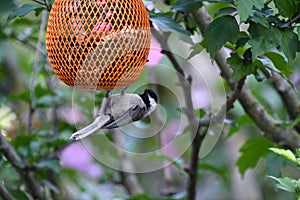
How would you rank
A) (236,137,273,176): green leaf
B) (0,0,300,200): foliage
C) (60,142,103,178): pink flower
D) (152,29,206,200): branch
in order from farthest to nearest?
(60,142,103,178): pink flower < (236,137,273,176): green leaf < (152,29,206,200): branch < (0,0,300,200): foliage

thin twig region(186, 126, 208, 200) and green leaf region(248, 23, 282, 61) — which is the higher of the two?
green leaf region(248, 23, 282, 61)

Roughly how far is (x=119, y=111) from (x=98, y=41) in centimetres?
13

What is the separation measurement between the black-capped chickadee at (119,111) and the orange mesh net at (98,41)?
42 mm

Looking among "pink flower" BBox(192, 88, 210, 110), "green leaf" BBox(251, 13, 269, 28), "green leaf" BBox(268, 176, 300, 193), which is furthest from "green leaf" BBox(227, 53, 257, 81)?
"pink flower" BBox(192, 88, 210, 110)

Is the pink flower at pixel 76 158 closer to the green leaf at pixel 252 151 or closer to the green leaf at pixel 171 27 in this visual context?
the green leaf at pixel 252 151

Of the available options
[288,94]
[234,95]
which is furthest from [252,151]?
[234,95]

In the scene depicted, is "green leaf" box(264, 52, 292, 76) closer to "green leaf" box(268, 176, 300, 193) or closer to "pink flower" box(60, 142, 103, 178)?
"green leaf" box(268, 176, 300, 193)

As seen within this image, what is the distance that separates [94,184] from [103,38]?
160cm

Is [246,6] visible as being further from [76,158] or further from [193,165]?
[76,158]

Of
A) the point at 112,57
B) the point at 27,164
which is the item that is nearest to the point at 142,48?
the point at 112,57

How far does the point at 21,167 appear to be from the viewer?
1628 mm

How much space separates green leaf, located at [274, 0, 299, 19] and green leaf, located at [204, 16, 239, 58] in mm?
86

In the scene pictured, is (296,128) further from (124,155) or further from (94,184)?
(94,184)

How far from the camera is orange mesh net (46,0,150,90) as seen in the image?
1.08 meters
